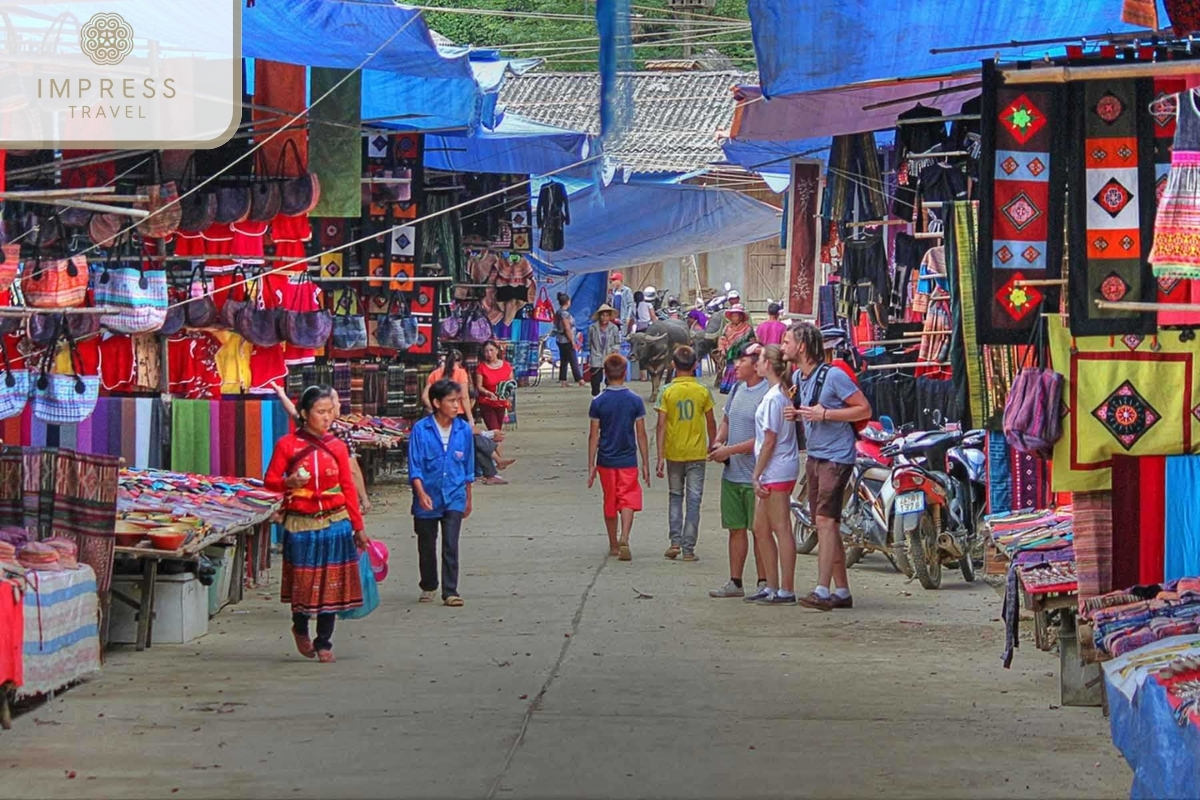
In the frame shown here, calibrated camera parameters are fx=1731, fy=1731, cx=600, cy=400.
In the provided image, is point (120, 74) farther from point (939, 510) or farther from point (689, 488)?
point (939, 510)

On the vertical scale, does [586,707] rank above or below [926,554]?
below

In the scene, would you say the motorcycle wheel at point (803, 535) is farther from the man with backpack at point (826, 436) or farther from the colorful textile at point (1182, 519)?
the colorful textile at point (1182, 519)

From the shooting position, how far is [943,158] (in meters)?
12.9

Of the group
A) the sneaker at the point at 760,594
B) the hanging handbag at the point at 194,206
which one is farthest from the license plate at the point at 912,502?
the hanging handbag at the point at 194,206

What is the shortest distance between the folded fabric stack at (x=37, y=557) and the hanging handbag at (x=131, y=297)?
396 centimetres

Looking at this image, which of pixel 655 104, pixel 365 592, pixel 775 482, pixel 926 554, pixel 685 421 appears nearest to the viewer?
pixel 365 592

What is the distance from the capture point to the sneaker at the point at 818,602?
35.7 ft

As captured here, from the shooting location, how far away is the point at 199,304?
43.1ft

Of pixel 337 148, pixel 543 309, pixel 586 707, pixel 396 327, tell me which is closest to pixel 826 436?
pixel 586 707

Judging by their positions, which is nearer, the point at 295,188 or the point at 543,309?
the point at 295,188

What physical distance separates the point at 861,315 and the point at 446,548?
7.35 metres

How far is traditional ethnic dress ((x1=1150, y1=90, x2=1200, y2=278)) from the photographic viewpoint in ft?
20.8

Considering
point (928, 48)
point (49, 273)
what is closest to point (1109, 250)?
point (928, 48)

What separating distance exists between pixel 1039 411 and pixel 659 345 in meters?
23.5
